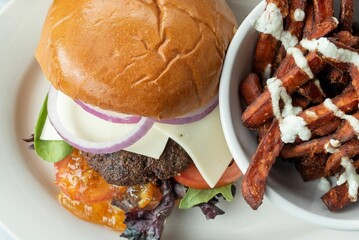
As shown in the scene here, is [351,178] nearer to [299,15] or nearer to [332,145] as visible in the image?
[332,145]

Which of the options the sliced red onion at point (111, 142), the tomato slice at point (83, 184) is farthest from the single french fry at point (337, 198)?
the tomato slice at point (83, 184)

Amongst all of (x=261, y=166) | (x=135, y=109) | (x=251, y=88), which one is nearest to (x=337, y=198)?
(x=261, y=166)

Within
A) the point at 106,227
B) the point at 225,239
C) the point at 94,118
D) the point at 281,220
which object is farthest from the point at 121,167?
the point at 281,220

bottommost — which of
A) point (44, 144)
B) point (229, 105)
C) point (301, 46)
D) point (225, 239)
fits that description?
point (225, 239)

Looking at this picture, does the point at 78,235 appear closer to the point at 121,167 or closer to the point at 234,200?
the point at 121,167

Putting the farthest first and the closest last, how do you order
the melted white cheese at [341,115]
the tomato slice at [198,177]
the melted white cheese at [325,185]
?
the tomato slice at [198,177]
the melted white cheese at [325,185]
the melted white cheese at [341,115]

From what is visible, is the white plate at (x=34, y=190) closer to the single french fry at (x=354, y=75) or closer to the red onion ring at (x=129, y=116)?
the red onion ring at (x=129, y=116)

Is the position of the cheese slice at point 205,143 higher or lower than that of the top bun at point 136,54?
lower
